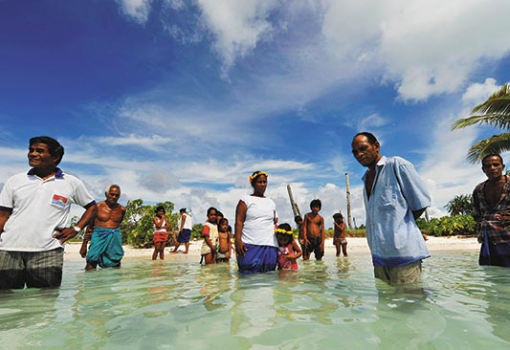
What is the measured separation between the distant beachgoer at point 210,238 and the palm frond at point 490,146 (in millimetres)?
11462

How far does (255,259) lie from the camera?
15.8 feet

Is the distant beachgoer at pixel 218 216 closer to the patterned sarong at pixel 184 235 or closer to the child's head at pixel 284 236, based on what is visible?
the child's head at pixel 284 236

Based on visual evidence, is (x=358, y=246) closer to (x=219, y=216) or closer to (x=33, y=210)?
(x=219, y=216)

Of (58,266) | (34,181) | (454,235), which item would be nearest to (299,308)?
(58,266)

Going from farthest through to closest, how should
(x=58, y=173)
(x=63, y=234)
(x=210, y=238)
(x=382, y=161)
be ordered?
Answer: (x=210, y=238) < (x=58, y=173) < (x=63, y=234) < (x=382, y=161)

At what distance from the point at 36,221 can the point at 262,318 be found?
2548 millimetres

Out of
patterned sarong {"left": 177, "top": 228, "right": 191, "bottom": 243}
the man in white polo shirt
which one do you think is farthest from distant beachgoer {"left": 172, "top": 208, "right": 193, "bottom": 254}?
the man in white polo shirt

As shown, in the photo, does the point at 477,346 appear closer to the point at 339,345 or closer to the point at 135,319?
the point at 339,345

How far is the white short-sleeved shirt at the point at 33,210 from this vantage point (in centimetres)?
336

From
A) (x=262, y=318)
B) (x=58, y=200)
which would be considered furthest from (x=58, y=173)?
(x=262, y=318)

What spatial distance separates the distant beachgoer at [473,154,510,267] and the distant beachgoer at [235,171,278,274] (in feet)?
10.1

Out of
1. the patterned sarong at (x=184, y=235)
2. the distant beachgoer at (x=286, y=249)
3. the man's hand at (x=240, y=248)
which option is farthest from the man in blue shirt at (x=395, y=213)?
the patterned sarong at (x=184, y=235)

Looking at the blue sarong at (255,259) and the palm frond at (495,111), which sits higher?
the palm frond at (495,111)

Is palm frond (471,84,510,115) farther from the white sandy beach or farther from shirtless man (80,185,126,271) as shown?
shirtless man (80,185,126,271)
